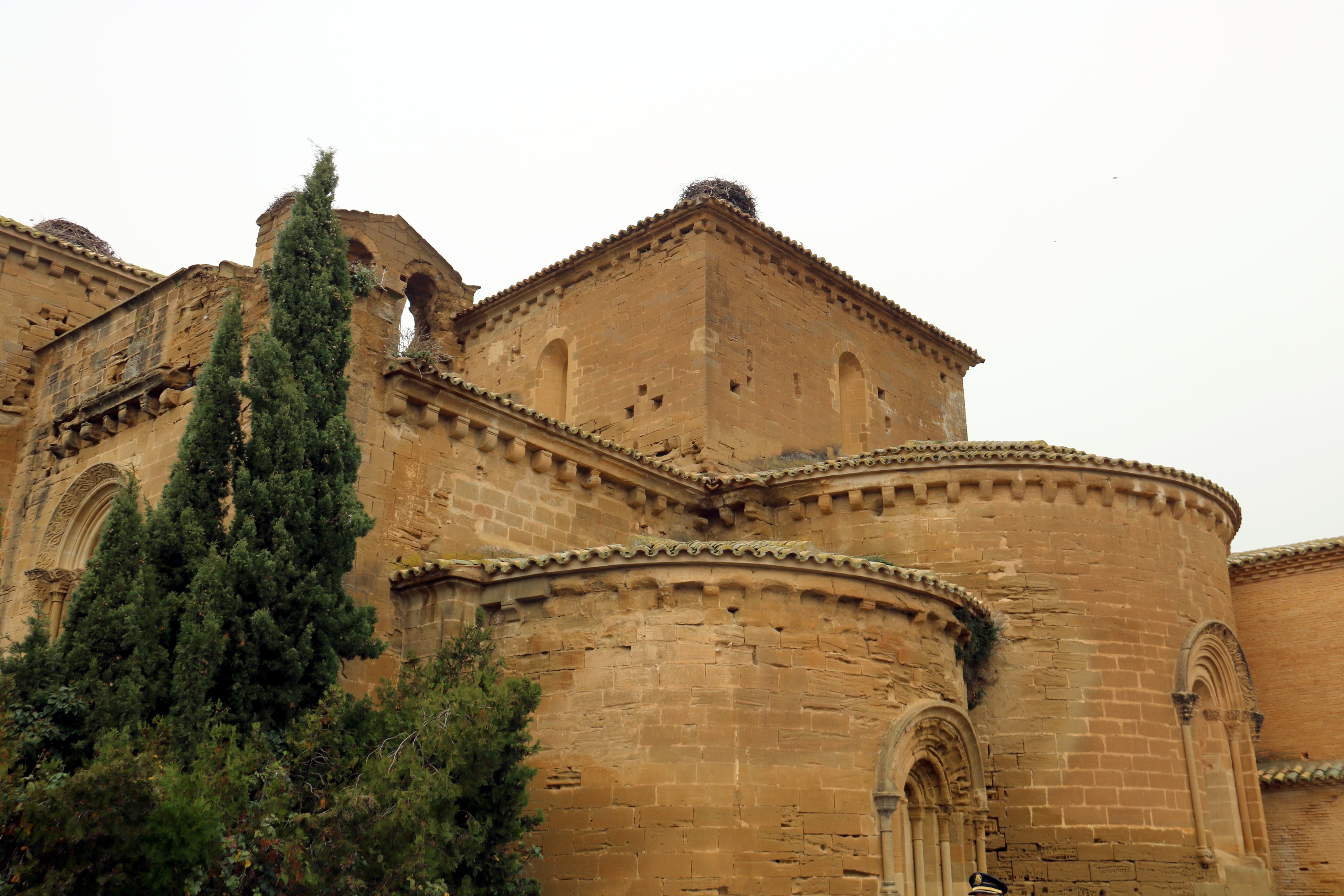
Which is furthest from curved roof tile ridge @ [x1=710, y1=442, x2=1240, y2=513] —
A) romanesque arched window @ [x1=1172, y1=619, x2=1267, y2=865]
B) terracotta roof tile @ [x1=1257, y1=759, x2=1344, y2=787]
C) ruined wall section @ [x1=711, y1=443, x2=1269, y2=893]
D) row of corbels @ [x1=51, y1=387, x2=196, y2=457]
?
row of corbels @ [x1=51, y1=387, x2=196, y2=457]

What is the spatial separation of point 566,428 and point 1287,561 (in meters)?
11.0

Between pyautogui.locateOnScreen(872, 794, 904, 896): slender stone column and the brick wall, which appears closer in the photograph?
pyautogui.locateOnScreen(872, 794, 904, 896): slender stone column

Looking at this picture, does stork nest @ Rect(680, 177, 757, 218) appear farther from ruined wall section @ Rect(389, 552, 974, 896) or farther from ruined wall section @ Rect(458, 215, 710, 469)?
ruined wall section @ Rect(389, 552, 974, 896)

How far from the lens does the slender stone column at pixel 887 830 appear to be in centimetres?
1041

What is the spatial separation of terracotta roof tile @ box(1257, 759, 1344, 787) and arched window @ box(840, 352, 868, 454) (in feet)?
23.7

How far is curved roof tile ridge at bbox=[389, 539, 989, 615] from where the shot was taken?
35.4 feet

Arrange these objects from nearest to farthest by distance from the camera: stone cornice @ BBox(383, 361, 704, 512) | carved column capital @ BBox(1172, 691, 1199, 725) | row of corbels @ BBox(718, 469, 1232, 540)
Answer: stone cornice @ BBox(383, 361, 704, 512) → carved column capital @ BBox(1172, 691, 1199, 725) → row of corbels @ BBox(718, 469, 1232, 540)

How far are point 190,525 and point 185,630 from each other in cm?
101

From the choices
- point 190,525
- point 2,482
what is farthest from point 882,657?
point 2,482

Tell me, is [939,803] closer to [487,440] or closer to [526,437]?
[526,437]

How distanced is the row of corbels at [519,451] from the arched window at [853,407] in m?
4.87

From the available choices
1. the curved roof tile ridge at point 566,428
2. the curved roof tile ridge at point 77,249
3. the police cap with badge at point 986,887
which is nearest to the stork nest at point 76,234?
the curved roof tile ridge at point 77,249

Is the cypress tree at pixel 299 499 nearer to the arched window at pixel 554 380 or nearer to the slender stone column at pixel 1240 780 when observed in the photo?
the arched window at pixel 554 380

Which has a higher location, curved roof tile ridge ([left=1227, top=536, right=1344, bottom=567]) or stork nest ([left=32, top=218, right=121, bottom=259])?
stork nest ([left=32, top=218, right=121, bottom=259])
